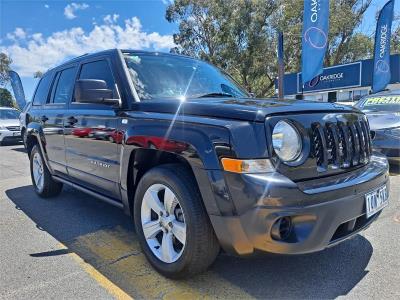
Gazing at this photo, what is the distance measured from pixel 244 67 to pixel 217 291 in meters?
23.9

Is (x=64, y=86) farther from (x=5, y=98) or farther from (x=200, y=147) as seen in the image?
(x=5, y=98)

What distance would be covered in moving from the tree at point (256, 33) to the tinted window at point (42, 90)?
21.1 meters

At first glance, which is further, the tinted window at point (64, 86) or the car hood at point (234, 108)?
the tinted window at point (64, 86)

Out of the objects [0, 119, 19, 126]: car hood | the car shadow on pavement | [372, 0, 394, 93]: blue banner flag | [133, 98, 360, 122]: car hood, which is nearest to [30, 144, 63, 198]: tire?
the car shadow on pavement

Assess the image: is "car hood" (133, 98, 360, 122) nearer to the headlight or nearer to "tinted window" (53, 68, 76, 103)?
the headlight

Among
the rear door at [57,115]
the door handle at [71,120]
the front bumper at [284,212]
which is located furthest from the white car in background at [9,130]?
the front bumper at [284,212]

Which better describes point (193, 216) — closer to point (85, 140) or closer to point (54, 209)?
point (85, 140)

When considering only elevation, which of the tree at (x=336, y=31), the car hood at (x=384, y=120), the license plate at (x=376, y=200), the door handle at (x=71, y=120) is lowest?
the license plate at (x=376, y=200)

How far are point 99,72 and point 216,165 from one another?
2.01m

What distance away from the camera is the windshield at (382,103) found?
675cm

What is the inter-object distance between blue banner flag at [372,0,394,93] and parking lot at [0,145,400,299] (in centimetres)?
1396

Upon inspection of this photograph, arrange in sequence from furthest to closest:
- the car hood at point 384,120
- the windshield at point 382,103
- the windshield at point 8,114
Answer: the windshield at point 8,114 → the windshield at point 382,103 → the car hood at point 384,120

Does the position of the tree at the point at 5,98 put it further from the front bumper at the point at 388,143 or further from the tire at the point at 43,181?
the front bumper at the point at 388,143

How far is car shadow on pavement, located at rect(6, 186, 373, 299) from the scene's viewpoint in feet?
8.24
